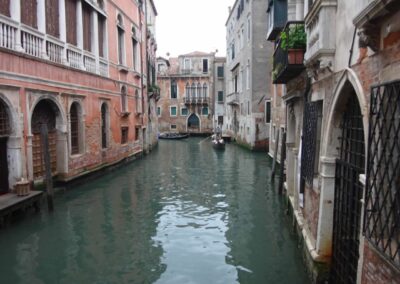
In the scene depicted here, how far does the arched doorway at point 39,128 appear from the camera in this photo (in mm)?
9273

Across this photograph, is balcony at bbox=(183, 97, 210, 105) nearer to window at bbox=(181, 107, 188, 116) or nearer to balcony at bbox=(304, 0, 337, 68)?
window at bbox=(181, 107, 188, 116)

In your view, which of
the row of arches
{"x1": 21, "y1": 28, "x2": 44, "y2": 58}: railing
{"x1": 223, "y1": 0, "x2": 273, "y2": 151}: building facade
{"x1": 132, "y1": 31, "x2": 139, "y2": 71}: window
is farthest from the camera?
{"x1": 223, "y1": 0, "x2": 273, "y2": 151}: building facade

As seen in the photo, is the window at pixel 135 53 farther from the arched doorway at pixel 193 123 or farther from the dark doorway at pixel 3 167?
the arched doorway at pixel 193 123

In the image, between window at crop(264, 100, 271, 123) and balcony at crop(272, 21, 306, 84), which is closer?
balcony at crop(272, 21, 306, 84)

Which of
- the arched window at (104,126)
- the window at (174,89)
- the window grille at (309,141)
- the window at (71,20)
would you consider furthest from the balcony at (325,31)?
the window at (174,89)

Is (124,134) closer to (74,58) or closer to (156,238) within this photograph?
(74,58)

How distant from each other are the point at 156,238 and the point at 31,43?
545 cm

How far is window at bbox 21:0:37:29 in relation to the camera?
335 inches

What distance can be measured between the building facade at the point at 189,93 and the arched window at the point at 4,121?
98.9 ft

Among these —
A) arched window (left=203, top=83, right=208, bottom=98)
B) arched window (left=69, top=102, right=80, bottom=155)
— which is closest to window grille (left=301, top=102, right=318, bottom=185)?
arched window (left=69, top=102, right=80, bottom=155)

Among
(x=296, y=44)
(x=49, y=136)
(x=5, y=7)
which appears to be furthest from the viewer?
(x=49, y=136)

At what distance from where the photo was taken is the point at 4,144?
313 inches

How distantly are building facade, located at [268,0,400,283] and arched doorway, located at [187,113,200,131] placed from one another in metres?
31.9

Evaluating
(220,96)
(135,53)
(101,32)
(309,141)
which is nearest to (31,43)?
(101,32)
